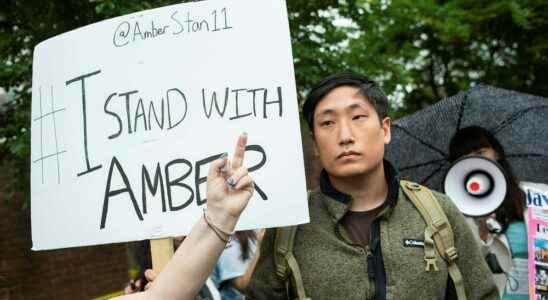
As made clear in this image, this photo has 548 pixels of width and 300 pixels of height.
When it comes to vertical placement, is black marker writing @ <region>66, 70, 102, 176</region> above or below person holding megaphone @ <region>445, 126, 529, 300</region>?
above

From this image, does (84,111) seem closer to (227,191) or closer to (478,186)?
(227,191)

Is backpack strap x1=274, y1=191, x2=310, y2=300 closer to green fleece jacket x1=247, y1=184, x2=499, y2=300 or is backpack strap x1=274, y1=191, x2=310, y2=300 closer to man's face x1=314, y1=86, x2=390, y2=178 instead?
green fleece jacket x1=247, y1=184, x2=499, y2=300

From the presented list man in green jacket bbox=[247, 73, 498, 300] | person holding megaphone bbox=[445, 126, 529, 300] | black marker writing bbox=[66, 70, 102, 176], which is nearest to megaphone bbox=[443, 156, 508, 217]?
person holding megaphone bbox=[445, 126, 529, 300]

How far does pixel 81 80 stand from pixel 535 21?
20.8 ft

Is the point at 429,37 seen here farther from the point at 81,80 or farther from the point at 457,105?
the point at 81,80

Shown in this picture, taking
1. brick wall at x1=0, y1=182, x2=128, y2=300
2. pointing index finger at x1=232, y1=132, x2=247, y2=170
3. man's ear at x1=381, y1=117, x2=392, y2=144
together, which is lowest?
brick wall at x1=0, y1=182, x2=128, y2=300

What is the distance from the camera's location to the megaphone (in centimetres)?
288

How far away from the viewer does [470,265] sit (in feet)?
6.24

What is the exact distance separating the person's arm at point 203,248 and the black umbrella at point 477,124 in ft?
7.50

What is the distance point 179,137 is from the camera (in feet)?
6.08

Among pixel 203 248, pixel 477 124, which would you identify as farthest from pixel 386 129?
pixel 477 124

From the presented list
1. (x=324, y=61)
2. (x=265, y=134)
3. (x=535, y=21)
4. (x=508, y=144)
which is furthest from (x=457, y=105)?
(x=535, y=21)

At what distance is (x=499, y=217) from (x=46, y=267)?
15.9 feet

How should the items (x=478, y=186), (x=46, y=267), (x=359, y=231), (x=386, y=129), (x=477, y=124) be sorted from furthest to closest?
1. (x=46, y=267)
2. (x=477, y=124)
3. (x=478, y=186)
4. (x=386, y=129)
5. (x=359, y=231)
